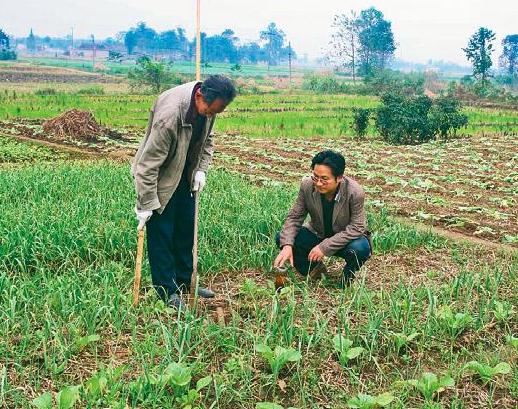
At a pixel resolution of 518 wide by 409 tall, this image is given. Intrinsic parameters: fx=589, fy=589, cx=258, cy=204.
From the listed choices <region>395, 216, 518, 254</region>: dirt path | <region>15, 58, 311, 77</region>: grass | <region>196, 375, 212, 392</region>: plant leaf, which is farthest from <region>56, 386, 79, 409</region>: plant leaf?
<region>15, 58, 311, 77</region>: grass

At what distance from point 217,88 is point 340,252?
5.11 feet

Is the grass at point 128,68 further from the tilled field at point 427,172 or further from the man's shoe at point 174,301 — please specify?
the man's shoe at point 174,301

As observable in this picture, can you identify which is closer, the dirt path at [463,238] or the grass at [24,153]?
the dirt path at [463,238]

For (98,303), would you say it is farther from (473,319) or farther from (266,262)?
(473,319)

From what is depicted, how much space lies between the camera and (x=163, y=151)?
3684 mm

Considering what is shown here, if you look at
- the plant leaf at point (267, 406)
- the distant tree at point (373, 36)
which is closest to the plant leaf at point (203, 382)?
the plant leaf at point (267, 406)

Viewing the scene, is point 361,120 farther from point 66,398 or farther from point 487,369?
point 66,398

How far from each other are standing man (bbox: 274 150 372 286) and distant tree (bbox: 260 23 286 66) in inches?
3636

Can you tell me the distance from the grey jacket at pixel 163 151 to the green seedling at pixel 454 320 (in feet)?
6.19

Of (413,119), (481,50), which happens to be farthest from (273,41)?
(413,119)

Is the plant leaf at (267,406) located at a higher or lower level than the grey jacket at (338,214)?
lower

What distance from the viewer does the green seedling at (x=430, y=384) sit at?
2.94 m

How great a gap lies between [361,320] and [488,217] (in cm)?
424

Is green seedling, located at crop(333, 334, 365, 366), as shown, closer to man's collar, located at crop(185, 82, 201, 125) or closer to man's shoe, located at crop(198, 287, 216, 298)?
man's shoe, located at crop(198, 287, 216, 298)
